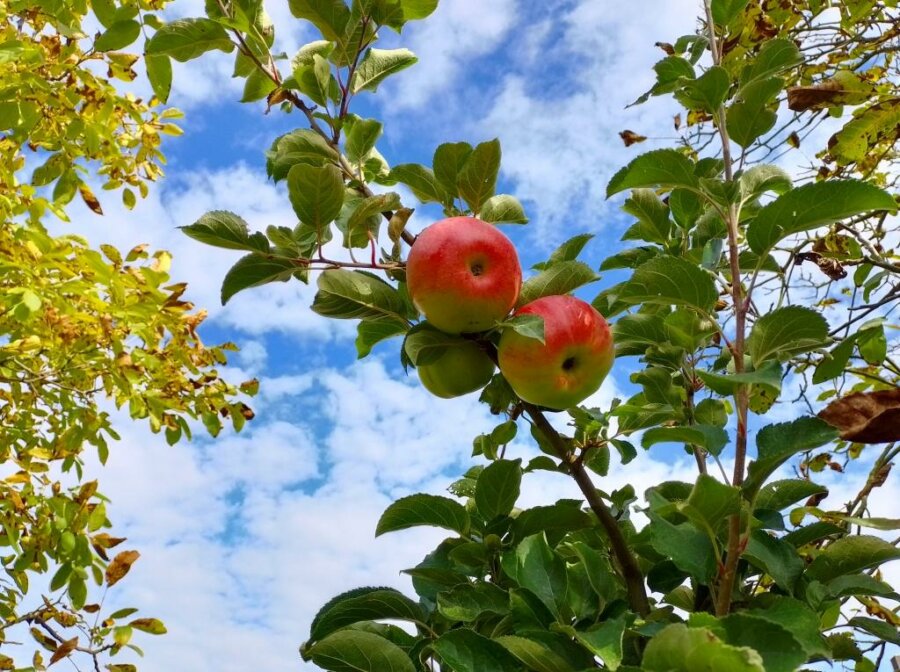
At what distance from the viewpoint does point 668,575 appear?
117 centimetres

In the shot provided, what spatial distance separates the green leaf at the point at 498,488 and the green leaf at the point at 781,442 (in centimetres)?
40

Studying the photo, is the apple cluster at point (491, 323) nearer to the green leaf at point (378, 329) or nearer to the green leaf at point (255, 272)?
the green leaf at point (378, 329)

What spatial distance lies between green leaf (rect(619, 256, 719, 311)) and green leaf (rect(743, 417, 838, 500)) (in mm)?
202

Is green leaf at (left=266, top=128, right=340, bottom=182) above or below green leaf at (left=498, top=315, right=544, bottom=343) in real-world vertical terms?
above

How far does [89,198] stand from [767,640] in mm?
3468

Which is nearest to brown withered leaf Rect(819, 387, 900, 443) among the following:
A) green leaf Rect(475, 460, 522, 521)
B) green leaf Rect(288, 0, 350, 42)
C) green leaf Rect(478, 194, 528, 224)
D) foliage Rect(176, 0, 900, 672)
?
foliage Rect(176, 0, 900, 672)

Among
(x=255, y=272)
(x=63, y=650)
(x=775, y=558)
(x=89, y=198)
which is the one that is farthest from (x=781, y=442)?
(x=89, y=198)

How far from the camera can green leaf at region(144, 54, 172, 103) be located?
2275mm

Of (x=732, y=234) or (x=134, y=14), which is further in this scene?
(x=134, y=14)

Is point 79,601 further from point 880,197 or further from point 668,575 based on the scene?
point 880,197

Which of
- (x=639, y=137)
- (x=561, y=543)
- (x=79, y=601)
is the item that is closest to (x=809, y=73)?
(x=639, y=137)

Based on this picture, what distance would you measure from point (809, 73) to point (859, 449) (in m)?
1.48

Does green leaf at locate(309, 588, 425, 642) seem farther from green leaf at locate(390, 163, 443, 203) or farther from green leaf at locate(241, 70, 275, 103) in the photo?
green leaf at locate(241, 70, 275, 103)

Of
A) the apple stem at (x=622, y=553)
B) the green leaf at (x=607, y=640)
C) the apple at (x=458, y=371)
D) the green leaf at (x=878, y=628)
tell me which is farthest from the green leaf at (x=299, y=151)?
the green leaf at (x=878, y=628)
